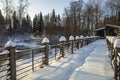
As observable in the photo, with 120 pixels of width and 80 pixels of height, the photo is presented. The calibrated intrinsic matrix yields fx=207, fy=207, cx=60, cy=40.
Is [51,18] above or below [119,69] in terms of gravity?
above

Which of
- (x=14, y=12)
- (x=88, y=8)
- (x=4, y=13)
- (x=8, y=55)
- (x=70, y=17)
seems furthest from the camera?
(x=88, y=8)

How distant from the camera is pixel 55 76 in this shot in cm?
689

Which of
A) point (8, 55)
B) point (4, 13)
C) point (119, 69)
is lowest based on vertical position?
point (119, 69)

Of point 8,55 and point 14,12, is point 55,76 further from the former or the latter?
point 14,12

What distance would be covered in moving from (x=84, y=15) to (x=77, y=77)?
162 feet

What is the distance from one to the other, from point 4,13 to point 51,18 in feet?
165

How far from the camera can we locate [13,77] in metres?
5.99

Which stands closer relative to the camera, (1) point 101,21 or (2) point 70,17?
(2) point 70,17

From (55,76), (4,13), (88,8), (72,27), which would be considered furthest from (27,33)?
(55,76)

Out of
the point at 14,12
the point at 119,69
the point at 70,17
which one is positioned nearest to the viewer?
the point at 119,69

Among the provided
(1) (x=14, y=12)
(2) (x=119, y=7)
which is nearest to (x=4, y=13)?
(1) (x=14, y=12)

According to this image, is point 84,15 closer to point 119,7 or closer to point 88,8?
point 88,8

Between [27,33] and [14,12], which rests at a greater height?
[14,12]

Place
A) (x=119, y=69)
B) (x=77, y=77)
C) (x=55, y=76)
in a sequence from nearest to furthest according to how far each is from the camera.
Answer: (x=119, y=69), (x=77, y=77), (x=55, y=76)
